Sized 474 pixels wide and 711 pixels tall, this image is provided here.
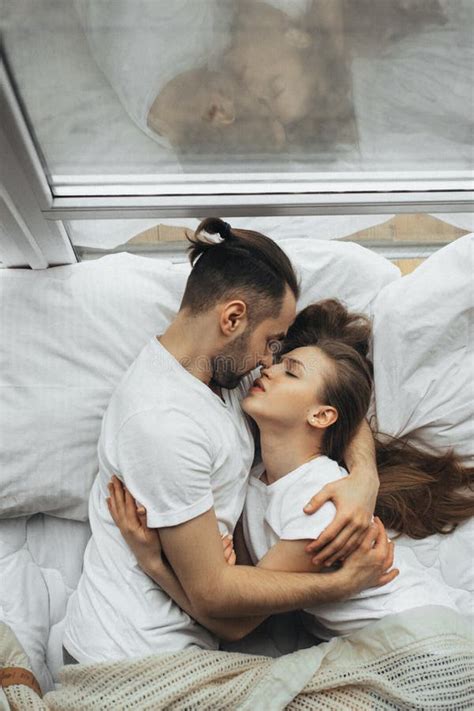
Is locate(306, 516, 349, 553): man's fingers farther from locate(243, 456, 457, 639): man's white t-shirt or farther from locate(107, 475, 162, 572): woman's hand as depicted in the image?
locate(107, 475, 162, 572): woman's hand

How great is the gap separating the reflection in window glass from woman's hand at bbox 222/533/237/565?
0.63m

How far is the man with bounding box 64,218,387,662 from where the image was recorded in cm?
110

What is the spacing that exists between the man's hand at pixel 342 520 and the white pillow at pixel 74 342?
41 cm

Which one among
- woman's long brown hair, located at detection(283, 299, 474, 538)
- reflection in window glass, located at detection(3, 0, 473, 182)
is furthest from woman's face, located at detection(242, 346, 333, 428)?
reflection in window glass, located at detection(3, 0, 473, 182)

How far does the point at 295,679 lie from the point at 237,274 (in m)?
0.65

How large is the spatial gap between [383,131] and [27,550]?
3.31ft

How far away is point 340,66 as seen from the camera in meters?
0.96

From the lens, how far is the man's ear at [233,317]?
1.13 meters

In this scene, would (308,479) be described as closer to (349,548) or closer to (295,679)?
(349,548)

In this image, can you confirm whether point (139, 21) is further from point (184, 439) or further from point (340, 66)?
point (184, 439)

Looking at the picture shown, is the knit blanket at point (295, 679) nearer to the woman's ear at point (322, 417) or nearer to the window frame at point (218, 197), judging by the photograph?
the woman's ear at point (322, 417)

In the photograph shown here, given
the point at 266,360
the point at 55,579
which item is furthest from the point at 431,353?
the point at 55,579

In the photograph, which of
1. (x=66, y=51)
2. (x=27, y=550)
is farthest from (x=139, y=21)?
(x=27, y=550)

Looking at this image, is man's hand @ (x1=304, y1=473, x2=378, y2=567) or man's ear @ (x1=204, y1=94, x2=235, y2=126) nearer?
man's ear @ (x1=204, y1=94, x2=235, y2=126)
